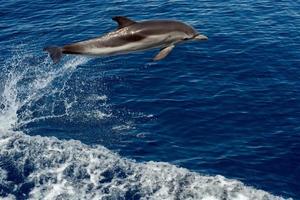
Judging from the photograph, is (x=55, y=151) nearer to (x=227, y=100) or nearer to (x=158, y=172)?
(x=158, y=172)

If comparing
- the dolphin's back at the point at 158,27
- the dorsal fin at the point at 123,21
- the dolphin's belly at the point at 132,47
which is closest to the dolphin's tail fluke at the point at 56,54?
the dolphin's belly at the point at 132,47

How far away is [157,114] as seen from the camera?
1271 inches

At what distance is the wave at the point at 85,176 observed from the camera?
1013 inches

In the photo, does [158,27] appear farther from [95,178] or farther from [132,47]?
[95,178]

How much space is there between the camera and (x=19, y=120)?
32344mm

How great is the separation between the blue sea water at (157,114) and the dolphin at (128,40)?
25.2 ft

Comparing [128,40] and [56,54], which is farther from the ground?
[128,40]

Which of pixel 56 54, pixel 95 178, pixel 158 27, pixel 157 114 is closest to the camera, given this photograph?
pixel 56 54

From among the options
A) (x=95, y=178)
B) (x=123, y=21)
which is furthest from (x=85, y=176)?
(x=123, y=21)

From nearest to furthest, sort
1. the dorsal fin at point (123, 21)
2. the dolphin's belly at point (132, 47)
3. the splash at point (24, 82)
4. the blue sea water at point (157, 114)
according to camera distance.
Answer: the dolphin's belly at point (132, 47), the dorsal fin at point (123, 21), the blue sea water at point (157, 114), the splash at point (24, 82)

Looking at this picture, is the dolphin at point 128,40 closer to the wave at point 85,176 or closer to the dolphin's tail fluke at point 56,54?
the dolphin's tail fluke at point 56,54

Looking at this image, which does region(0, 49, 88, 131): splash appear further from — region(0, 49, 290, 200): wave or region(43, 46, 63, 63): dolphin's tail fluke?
region(43, 46, 63, 63): dolphin's tail fluke

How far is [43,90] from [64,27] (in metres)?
10.7

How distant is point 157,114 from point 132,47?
1077 centimetres
